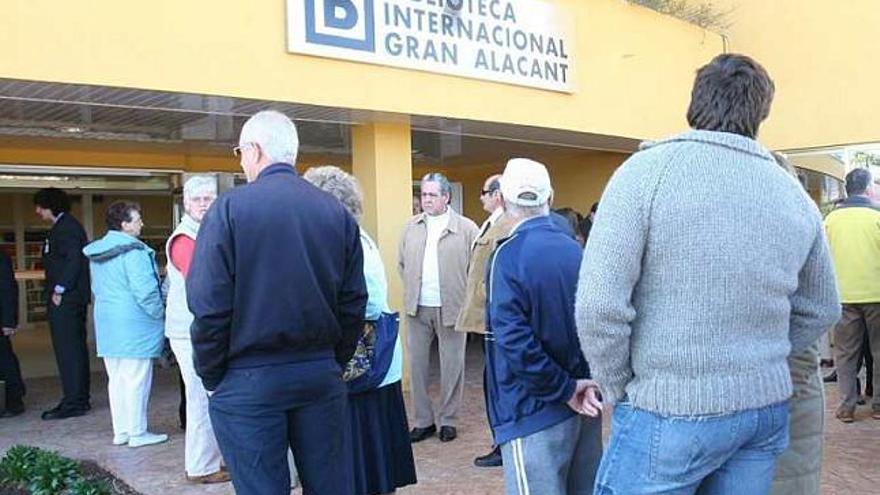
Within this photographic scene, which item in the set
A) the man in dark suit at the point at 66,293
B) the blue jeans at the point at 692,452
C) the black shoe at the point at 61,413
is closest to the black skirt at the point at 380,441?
the blue jeans at the point at 692,452

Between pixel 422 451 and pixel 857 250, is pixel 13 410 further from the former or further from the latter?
pixel 857 250

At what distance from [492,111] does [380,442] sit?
3.99 metres

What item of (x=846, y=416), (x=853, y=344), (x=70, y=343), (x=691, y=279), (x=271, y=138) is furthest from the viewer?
(x=70, y=343)

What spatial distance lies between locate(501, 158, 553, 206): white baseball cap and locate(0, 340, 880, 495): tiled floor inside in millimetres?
2252

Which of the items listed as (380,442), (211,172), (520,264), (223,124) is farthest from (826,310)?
(211,172)

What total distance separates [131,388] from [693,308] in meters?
4.79

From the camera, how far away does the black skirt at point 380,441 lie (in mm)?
3748

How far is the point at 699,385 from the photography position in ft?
6.55

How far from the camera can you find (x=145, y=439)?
235 inches

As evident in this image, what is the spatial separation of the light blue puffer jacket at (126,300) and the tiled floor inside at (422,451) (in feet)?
2.33

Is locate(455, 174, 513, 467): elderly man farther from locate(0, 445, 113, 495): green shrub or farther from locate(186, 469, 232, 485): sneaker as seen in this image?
locate(0, 445, 113, 495): green shrub

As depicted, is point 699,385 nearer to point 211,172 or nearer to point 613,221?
point 613,221

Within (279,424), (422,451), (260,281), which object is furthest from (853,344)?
(260,281)

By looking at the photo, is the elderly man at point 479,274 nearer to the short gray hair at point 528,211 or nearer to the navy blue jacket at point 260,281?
the short gray hair at point 528,211
